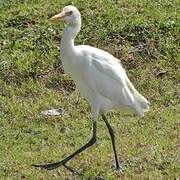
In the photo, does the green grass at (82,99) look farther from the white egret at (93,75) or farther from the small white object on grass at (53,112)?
the white egret at (93,75)

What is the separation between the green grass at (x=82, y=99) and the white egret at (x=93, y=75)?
0.31 meters

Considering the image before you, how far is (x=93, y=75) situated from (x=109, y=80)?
0.21m

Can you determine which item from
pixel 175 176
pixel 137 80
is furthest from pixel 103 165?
pixel 137 80

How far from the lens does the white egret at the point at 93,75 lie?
22.8 ft

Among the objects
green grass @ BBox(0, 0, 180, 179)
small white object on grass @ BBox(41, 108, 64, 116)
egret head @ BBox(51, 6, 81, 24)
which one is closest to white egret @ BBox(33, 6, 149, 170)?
egret head @ BBox(51, 6, 81, 24)

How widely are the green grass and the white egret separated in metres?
0.31

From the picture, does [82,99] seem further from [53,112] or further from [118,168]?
[118,168]

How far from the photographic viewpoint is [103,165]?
23.2 ft

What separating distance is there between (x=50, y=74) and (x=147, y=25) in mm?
1820

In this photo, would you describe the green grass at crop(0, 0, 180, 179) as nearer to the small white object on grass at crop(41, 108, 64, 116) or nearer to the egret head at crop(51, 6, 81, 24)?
the small white object on grass at crop(41, 108, 64, 116)

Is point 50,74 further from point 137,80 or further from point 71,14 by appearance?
point 71,14

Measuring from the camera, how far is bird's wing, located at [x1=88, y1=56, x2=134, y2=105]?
7012 millimetres

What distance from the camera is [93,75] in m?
6.99

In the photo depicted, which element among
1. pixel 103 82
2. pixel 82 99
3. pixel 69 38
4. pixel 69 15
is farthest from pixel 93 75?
pixel 82 99
